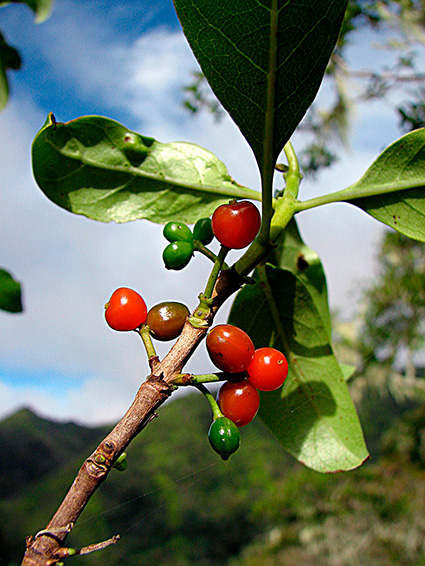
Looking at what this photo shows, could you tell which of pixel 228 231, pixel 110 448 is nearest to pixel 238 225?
pixel 228 231

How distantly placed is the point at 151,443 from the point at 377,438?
4.67 m

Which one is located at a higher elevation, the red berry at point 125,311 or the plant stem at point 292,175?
the plant stem at point 292,175

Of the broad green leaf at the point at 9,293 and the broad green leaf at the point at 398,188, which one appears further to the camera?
the broad green leaf at the point at 398,188

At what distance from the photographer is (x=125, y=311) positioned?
0.43 metres

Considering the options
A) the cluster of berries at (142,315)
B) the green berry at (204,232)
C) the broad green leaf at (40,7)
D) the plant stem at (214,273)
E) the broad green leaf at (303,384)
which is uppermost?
the broad green leaf at (40,7)

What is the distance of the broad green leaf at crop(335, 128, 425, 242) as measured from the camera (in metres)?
0.54

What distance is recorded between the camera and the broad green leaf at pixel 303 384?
1.96 feet

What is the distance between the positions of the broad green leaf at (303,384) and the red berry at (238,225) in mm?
162

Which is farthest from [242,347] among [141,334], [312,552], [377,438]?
[377,438]

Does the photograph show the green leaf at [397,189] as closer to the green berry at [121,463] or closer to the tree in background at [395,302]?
the green berry at [121,463]

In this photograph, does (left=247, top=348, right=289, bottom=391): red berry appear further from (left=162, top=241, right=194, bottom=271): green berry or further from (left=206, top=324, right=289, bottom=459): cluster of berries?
(left=162, top=241, right=194, bottom=271): green berry

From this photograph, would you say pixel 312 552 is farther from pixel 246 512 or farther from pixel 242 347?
pixel 242 347

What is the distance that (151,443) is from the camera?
9.21 metres

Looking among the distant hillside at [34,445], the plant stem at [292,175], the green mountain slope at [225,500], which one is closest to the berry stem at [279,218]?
the plant stem at [292,175]
